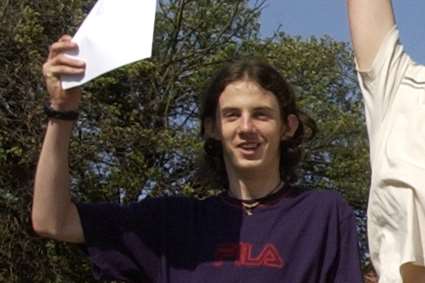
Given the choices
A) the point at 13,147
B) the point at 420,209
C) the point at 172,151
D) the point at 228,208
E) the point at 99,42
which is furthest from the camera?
the point at 172,151

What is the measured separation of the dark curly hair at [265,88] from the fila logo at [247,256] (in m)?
0.31

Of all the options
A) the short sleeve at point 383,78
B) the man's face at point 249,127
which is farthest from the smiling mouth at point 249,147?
the short sleeve at point 383,78

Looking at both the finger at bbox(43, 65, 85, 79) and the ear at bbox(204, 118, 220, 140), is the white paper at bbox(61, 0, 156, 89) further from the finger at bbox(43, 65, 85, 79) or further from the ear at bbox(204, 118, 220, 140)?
the ear at bbox(204, 118, 220, 140)

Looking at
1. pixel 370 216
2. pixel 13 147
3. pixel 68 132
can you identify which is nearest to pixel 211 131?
pixel 68 132

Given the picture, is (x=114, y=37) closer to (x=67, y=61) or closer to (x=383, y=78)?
(x=67, y=61)

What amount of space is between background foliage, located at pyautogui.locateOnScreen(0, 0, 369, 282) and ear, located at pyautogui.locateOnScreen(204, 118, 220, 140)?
9711mm

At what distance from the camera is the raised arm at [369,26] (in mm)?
2135

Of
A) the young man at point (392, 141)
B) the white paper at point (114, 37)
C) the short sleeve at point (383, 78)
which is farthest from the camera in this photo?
the white paper at point (114, 37)

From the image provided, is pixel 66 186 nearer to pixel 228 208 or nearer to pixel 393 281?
pixel 228 208

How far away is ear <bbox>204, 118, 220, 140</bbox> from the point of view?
2906 mm

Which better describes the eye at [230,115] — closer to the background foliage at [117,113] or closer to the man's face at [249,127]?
the man's face at [249,127]

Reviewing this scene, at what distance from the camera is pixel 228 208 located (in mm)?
2762

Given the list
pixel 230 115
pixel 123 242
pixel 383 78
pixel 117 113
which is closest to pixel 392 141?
pixel 383 78

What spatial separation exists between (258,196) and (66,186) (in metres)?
0.49
